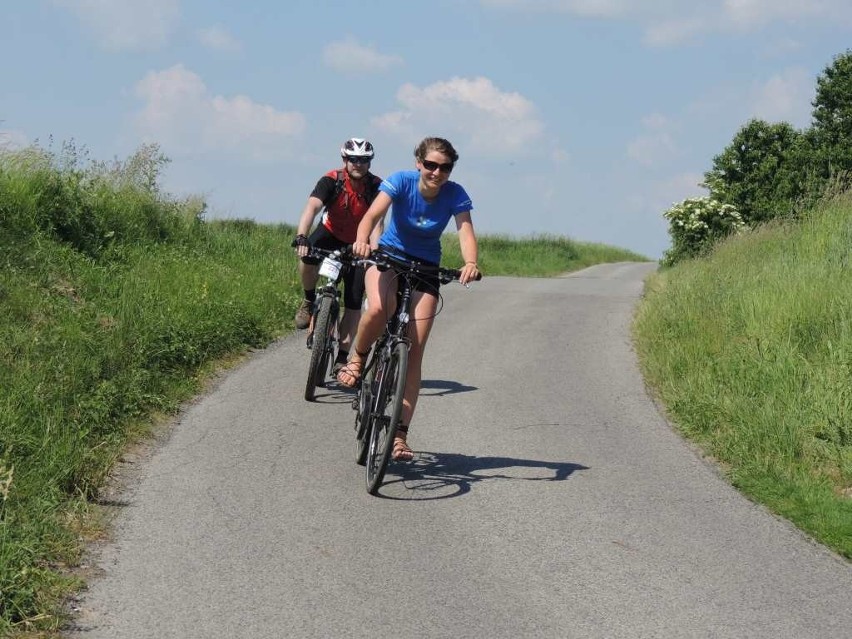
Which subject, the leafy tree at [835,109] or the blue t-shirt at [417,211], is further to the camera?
the leafy tree at [835,109]

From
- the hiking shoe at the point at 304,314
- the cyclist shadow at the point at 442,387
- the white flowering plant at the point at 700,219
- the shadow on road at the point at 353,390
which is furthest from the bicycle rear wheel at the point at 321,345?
the white flowering plant at the point at 700,219

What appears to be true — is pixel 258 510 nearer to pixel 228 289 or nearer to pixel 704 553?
pixel 704 553

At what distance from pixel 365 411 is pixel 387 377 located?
1.36 feet

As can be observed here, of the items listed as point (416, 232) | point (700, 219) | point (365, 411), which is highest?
point (700, 219)

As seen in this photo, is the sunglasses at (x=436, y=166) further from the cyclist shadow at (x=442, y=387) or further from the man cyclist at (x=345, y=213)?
the cyclist shadow at (x=442, y=387)

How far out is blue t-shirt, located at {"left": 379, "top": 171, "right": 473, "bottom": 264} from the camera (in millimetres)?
7613

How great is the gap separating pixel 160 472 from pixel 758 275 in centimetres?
855

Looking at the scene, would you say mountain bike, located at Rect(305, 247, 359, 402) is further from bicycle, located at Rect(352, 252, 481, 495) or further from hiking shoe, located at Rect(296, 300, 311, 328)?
bicycle, located at Rect(352, 252, 481, 495)

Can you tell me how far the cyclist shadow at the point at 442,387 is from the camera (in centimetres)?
1105

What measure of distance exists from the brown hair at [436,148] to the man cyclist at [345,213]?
2.55 metres

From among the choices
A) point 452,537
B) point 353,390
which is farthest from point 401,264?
point 353,390

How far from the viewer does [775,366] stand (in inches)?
396

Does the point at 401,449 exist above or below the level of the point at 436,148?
below

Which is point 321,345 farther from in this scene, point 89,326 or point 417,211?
point 417,211
